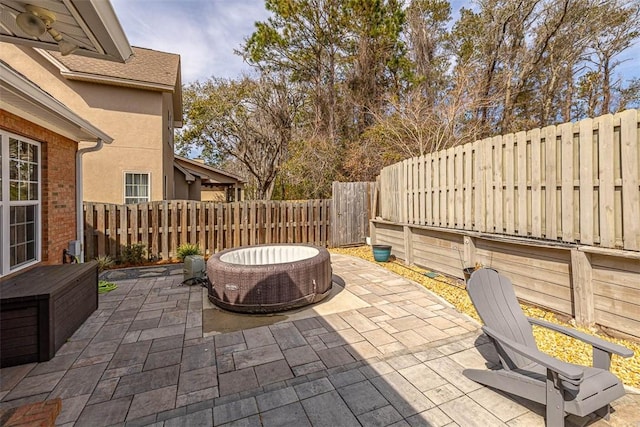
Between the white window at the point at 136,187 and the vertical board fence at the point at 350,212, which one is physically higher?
the white window at the point at 136,187

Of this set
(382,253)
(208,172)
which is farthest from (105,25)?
(208,172)

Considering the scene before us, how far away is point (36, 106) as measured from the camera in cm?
331

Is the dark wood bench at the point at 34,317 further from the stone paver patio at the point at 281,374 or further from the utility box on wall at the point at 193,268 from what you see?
the utility box on wall at the point at 193,268

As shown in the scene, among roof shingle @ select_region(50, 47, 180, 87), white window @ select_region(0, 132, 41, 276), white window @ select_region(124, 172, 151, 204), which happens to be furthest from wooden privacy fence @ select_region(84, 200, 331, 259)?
roof shingle @ select_region(50, 47, 180, 87)

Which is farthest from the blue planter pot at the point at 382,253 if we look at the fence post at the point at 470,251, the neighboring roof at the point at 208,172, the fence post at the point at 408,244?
the neighboring roof at the point at 208,172

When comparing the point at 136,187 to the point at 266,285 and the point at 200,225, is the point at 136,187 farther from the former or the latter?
the point at 266,285

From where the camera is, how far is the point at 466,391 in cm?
244

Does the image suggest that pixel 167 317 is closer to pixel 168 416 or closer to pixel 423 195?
pixel 168 416

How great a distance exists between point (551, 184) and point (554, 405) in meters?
2.92

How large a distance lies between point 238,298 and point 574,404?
11.8ft

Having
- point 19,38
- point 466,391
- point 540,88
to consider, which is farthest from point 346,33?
point 466,391

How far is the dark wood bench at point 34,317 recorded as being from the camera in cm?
282

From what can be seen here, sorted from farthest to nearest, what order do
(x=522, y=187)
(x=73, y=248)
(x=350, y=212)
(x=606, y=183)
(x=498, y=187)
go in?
(x=350, y=212), (x=73, y=248), (x=498, y=187), (x=522, y=187), (x=606, y=183)

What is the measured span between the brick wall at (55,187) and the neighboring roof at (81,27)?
195cm
